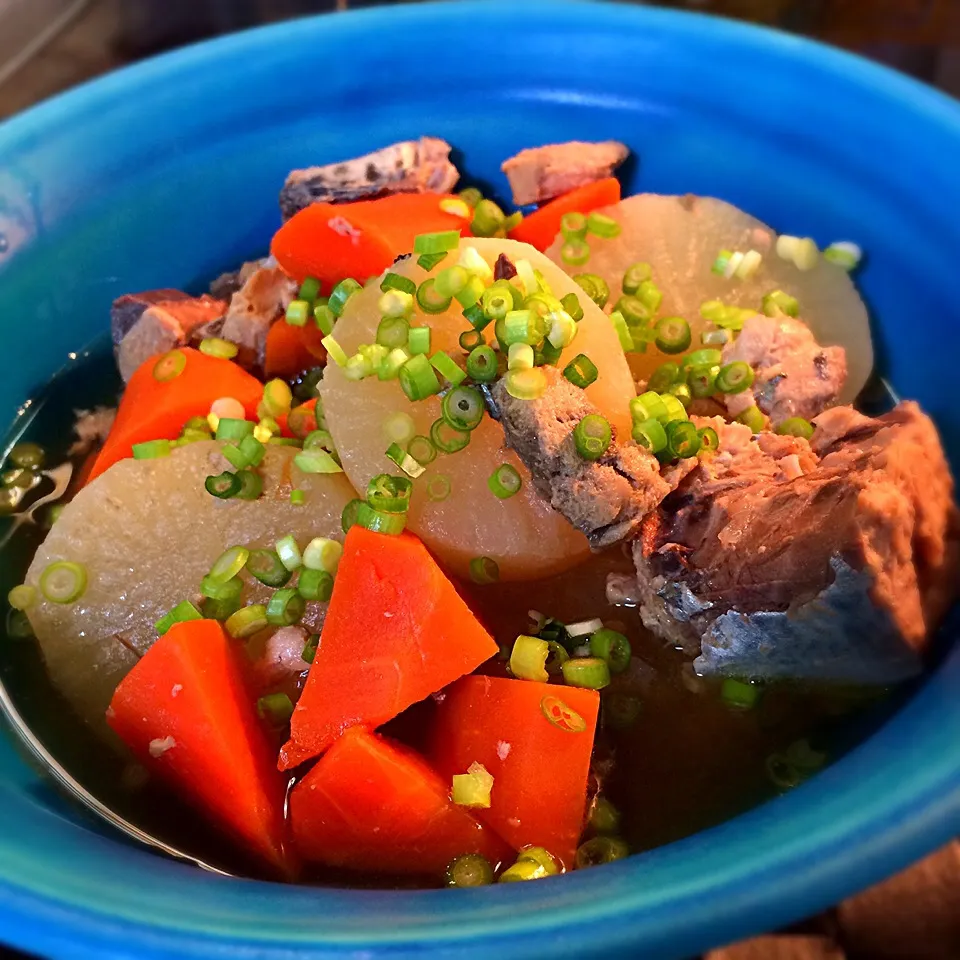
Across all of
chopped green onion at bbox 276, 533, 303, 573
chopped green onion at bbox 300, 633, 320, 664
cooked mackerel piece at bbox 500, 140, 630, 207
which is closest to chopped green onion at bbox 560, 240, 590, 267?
cooked mackerel piece at bbox 500, 140, 630, 207

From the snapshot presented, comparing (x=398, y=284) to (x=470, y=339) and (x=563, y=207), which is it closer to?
(x=470, y=339)

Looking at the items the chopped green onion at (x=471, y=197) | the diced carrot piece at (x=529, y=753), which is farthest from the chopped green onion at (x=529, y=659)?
the chopped green onion at (x=471, y=197)

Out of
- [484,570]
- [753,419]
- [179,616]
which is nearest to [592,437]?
[484,570]

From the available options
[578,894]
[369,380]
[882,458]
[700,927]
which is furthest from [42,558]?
[882,458]

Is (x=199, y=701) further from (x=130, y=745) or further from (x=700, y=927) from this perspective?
(x=700, y=927)

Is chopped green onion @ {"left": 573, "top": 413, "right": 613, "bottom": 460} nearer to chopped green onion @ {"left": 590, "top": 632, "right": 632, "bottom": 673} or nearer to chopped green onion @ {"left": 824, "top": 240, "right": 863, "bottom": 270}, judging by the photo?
chopped green onion @ {"left": 590, "top": 632, "right": 632, "bottom": 673}
